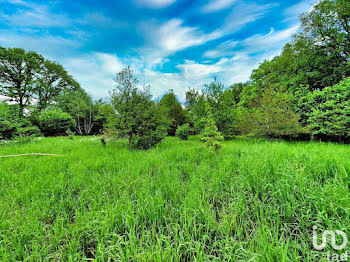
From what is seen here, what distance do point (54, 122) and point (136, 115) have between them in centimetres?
1627

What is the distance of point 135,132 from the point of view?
7.06m

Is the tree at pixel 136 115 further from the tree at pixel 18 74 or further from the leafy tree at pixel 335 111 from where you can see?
the tree at pixel 18 74

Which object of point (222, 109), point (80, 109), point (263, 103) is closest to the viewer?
point (263, 103)

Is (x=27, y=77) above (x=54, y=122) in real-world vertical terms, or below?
above

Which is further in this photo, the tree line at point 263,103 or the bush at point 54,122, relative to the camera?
the bush at point 54,122

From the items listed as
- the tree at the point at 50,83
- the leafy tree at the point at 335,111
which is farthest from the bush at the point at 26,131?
the leafy tree at the point at 335,111

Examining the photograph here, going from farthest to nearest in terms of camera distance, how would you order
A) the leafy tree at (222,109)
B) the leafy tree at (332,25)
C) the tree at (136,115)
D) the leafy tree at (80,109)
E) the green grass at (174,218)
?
the leafy tree at (80,109) < the leafy tree at (222,109) < the leafy tree at (332,25) < the tree at (136,115) < the green grass at (174,218)

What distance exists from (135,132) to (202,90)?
→ 24.4 ft

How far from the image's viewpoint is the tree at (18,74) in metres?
17.7

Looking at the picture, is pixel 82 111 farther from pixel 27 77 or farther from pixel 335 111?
pixel 335 111

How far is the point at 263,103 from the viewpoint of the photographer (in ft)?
28.9

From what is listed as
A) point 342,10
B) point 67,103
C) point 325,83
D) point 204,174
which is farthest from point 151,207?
point 67,103

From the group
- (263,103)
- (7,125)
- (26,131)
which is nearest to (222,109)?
(263,103)

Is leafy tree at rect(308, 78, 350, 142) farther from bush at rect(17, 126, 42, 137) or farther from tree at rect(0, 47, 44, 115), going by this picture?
tree at rect(0, 47, 44, 115)
